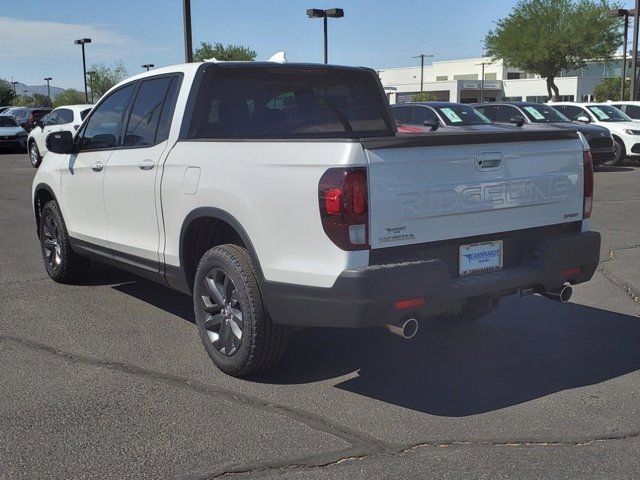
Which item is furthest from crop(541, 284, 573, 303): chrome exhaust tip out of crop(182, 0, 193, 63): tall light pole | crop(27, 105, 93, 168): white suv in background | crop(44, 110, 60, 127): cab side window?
crop(44, 110, 60, 127): cab side window

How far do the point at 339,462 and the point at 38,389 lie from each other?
196 centimetres

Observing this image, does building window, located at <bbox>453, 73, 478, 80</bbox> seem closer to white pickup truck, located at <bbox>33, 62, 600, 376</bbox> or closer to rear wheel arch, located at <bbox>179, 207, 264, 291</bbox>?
white pickup truck, located at <bbox>33, 62, 600, 376</bbox>

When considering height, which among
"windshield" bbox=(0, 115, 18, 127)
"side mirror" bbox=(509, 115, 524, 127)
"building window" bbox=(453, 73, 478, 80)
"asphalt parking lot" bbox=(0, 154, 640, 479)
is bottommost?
"asphalt parking lot" bbox=(0, 154, 640, 479)

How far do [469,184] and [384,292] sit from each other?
859 millimetres

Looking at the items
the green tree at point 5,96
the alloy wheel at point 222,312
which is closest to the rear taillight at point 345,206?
the alloy wheel at point 222,312

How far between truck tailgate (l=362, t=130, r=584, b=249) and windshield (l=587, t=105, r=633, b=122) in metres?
16.5

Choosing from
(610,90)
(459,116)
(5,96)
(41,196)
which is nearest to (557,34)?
(610,90)

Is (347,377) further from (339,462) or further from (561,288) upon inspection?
(561,288)

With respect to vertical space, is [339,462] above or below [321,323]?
below

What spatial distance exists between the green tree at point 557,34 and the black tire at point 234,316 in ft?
145

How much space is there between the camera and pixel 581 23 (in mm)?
44062

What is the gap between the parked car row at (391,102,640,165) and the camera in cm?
1594

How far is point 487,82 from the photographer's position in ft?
266

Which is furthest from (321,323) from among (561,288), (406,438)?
(561,288)
